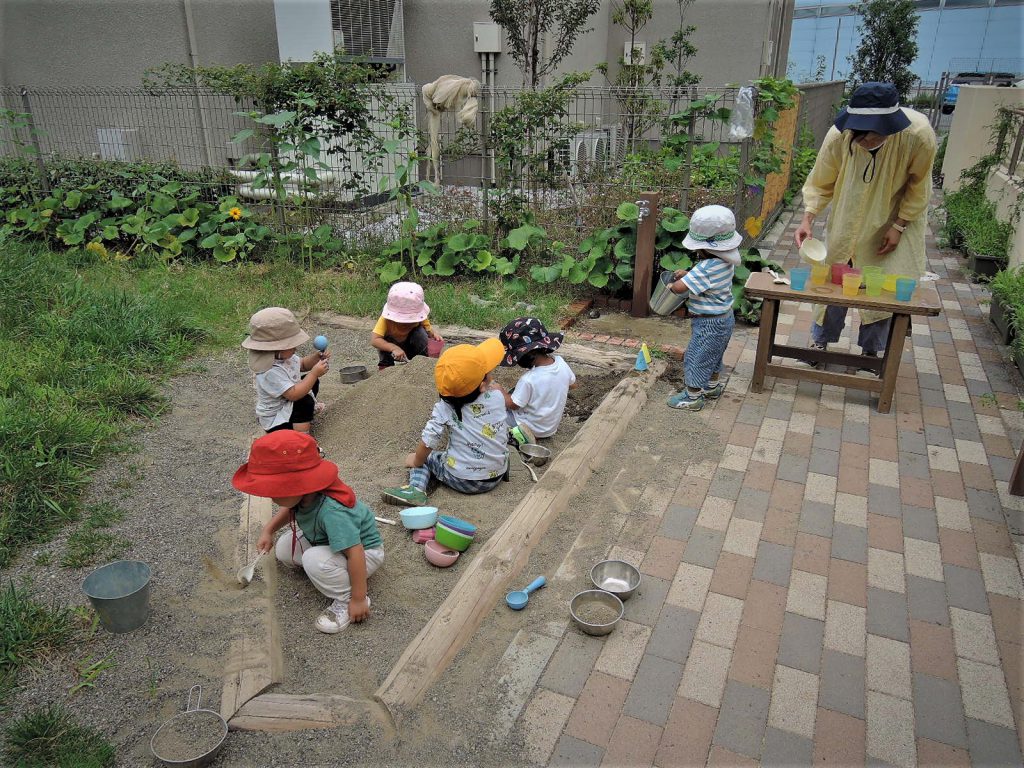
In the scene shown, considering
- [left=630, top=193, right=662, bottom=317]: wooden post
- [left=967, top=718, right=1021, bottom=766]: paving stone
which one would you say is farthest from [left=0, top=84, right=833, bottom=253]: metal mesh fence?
[left=967, top=718, right=1021, bottom=766]: paving stone

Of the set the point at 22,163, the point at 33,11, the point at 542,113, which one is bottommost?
the point at 22,163

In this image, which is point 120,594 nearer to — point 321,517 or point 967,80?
point 321,517

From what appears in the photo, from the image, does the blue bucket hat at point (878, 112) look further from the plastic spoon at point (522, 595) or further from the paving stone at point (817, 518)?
the plastic spoon at point (522, 595)

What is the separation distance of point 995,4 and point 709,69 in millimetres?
13171

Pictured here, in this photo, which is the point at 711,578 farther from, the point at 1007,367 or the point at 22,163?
the point at 22,163

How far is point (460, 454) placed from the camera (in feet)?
12.5

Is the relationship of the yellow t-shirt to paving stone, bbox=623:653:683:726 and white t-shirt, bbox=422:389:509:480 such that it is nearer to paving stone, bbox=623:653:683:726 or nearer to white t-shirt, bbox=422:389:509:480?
white t-shirt, bbox=422:389:509:480

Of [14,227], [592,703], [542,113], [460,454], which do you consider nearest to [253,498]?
[460,454]

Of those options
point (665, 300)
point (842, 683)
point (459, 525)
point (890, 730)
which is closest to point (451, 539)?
point (459, 525)

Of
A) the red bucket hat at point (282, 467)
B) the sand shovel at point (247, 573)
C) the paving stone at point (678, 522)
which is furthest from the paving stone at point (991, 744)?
the sand shovel at point (247, 573)

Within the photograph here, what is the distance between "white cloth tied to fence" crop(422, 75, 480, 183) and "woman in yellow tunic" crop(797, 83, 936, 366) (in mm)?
3395

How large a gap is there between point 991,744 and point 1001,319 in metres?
4.92

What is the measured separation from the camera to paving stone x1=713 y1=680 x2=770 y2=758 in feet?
7.81

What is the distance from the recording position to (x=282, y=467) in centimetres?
→ 274
